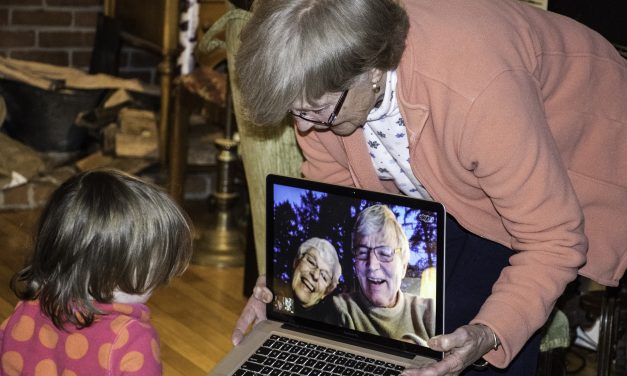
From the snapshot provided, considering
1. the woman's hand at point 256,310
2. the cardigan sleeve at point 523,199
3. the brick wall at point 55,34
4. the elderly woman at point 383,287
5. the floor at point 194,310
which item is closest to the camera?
the cardigan sleeve at point 523,199

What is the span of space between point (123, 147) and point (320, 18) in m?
2.30

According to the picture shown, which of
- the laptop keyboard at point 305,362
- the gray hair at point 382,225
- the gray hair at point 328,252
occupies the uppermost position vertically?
the gray hair at point 382,225

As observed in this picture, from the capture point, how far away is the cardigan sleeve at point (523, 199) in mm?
1404

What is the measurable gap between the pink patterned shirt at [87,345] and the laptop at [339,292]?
115 millimetres

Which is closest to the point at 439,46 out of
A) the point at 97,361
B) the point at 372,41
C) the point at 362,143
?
the point at 372,41

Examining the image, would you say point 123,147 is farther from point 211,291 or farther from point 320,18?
point 320,18

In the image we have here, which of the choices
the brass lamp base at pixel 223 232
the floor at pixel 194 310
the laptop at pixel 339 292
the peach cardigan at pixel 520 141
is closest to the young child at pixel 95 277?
the laptop at pixel 339 292

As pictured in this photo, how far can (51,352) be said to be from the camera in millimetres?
1469

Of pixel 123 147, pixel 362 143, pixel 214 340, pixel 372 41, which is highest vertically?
pixel 372 41

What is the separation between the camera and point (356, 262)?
1.55 metres

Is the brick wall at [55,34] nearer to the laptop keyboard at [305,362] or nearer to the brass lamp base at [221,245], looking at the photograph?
the brass lamp base at [221,245]

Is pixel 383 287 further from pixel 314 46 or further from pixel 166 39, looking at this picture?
pixel 166 39

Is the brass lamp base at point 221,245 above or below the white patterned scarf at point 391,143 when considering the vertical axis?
below

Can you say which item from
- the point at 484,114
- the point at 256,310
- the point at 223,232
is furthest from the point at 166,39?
the point at 484,114
